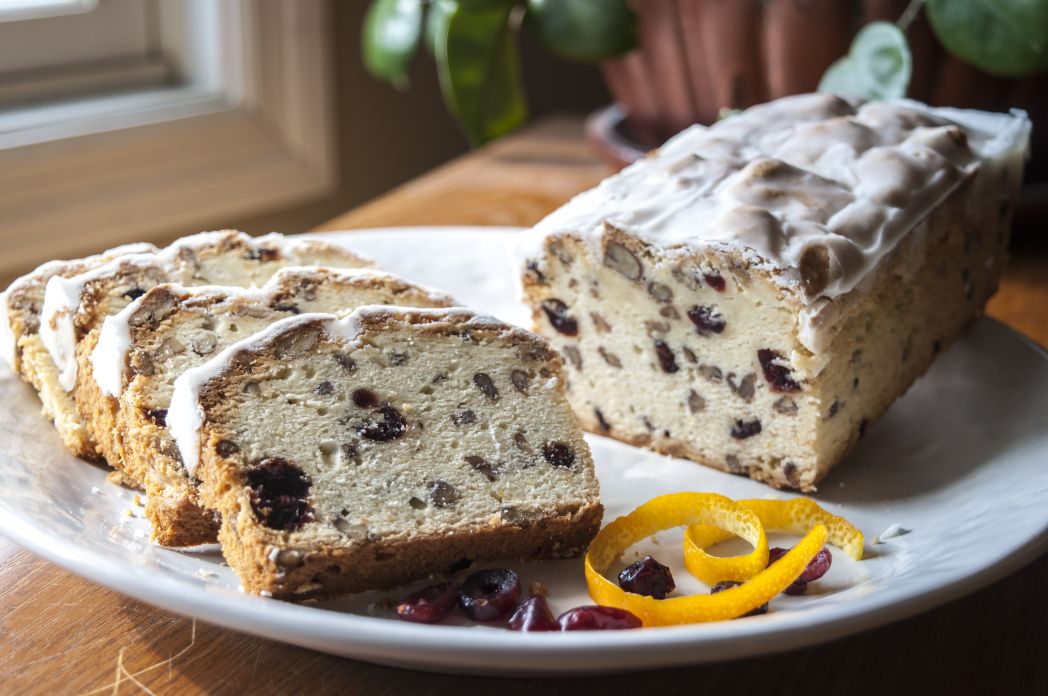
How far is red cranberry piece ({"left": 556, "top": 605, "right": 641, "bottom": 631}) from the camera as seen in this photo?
151 centimetres

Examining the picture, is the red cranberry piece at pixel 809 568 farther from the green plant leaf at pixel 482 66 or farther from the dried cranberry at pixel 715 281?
the green plant leaf at pixel 482 66

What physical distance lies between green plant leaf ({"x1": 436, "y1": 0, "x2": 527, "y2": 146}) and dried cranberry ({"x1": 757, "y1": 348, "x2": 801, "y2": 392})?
4.81 ft

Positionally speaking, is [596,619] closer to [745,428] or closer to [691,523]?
[691,523]

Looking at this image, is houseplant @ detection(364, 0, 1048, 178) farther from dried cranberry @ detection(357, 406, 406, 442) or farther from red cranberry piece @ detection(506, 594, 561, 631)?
red cranberry piece @ detection(506, 594, 561, 631)

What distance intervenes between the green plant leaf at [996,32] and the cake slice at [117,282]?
5.39 feet

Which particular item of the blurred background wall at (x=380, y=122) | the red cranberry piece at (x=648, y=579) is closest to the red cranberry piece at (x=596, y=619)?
the red cranberry piece at (x=648, y=579)

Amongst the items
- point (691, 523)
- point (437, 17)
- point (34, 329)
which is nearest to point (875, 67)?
point (437, 17)

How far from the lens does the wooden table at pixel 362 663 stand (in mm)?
1505

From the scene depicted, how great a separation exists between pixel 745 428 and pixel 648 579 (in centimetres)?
57

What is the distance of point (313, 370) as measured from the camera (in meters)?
1.78

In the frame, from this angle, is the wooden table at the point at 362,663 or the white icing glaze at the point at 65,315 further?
the white icing glaze at the point at 65,315

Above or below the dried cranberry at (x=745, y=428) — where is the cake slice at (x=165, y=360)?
above

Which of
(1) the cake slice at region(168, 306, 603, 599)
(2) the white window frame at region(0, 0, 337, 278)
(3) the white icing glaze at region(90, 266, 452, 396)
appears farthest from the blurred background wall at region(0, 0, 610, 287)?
(1) the cake slice at region(168, 306, 603, 599)

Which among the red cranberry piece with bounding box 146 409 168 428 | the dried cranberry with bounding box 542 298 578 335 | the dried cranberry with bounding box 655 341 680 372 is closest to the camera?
the red cranberry piece with bounding box 146 409 168 428
